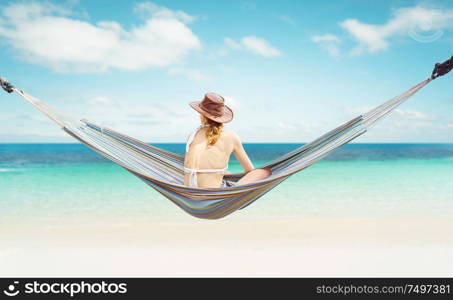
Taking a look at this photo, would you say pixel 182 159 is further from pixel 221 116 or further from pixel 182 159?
pixel 221 116

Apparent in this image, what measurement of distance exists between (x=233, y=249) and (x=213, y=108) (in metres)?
1.74

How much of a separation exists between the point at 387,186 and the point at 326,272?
6.09 metres

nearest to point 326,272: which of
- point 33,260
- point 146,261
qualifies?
point 146,261

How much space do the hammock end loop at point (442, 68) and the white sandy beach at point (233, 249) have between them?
1505 millimetres

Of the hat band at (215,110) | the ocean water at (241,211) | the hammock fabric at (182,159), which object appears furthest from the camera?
the ocean water at (241,211)

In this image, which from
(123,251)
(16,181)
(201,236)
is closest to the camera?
(123,251)

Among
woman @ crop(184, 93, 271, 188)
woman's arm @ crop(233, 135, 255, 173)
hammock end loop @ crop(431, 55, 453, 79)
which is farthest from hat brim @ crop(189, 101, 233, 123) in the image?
hammock end loop @ crop(431, 55, 453, 79)

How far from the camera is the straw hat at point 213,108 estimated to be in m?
2.26

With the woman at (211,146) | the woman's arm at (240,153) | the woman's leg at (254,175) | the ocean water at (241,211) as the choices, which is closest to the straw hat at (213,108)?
the woman at (211,146)

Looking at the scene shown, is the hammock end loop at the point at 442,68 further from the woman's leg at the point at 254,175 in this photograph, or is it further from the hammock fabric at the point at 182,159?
the woman's leg at the point at 254,175

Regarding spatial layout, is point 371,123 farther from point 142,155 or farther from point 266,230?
point 266,230

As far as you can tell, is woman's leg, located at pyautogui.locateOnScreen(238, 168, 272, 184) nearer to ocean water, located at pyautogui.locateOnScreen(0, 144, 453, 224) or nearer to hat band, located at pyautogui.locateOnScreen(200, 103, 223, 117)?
hat band, located at pyautogui.locateOnScreen(200, 103, 223, 117)

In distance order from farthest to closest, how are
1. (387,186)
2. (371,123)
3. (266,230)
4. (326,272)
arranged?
(387,186)
(266,230)
(326,272)
(371,123)

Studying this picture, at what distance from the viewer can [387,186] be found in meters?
8.45
